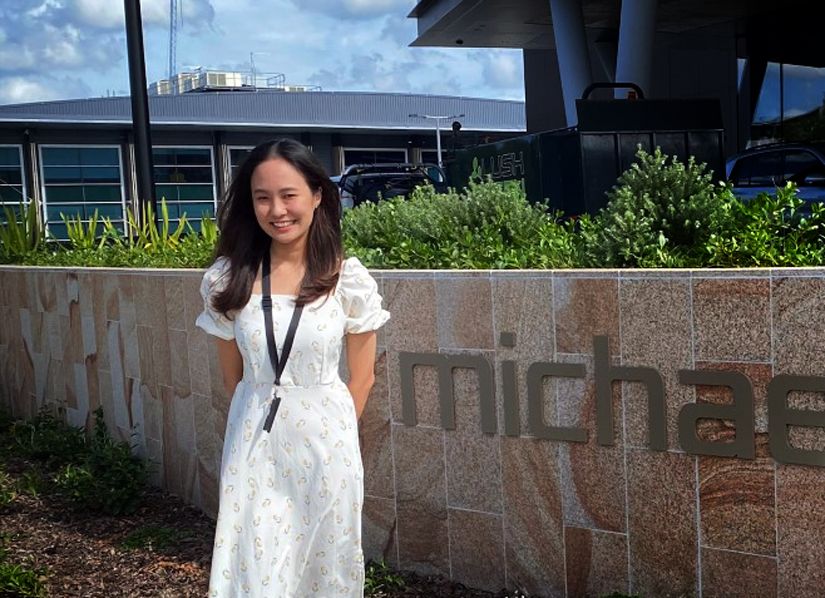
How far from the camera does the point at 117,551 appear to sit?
5848mm

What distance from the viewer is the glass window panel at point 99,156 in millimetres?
42094

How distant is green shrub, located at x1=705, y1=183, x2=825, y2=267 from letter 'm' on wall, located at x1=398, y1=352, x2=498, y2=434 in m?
1.07

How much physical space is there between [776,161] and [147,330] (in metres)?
9.49

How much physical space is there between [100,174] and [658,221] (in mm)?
40590

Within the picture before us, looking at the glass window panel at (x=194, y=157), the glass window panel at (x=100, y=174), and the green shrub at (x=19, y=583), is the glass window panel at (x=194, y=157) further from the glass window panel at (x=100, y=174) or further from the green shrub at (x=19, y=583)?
the green shrub at (x=19, y=583)

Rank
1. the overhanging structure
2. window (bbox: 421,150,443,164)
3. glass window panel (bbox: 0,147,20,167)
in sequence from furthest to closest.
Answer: window (bbox: 421,150,443,164)
glass window panel (bbox: 0,147,20,167)
the overhanging structure

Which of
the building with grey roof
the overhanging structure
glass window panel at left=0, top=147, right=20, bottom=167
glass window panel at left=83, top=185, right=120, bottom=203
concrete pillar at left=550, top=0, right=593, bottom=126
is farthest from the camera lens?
glass window panel at left=83, top=185, right=120, bottom=203

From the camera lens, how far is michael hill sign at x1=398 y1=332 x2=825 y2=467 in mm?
3898

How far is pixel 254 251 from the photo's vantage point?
3504 millimetres

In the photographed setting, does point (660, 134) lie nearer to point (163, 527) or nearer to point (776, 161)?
point (776, 161)

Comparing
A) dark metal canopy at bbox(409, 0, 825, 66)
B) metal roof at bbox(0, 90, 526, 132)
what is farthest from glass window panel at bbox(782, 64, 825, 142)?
metal roof at bbox(0, 90, 526, 132)

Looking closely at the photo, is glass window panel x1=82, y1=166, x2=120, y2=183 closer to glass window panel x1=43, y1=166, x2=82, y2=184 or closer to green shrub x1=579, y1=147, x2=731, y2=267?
glass window panel x1=43, y1=166, x2=82, y2=184

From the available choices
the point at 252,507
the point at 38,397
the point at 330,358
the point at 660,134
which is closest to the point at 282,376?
the point at 330,358

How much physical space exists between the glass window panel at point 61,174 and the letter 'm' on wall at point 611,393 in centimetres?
4004
